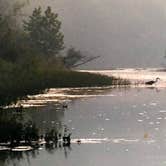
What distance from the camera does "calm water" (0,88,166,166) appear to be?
1241 inches

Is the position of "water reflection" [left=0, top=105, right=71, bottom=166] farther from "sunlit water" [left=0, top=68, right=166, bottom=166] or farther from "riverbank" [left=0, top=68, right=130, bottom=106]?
"riverbank" [left=0, top=68, right=130, bottom=106]

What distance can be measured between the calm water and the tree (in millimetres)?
33520

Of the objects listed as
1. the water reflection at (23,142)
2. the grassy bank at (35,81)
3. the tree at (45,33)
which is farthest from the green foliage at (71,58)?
the water reflection at (23,142)

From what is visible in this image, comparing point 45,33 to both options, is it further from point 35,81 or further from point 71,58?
point 35,81

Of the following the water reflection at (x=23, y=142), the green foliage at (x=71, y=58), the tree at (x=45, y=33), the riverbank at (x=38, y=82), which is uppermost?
the tree at (x=45, y=33)

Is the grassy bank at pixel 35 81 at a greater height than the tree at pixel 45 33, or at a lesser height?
lesser

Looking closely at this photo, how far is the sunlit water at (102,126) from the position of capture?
104 ft

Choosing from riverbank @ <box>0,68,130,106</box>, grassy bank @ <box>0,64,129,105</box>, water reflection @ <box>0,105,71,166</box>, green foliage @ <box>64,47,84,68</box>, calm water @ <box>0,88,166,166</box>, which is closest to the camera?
calm water @ <box>0,88,166,166</box>

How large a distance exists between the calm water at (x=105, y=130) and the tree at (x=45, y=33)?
33.5 m

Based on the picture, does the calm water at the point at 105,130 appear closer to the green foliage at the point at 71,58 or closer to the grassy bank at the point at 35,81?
the grassy bank at the point at 35,81

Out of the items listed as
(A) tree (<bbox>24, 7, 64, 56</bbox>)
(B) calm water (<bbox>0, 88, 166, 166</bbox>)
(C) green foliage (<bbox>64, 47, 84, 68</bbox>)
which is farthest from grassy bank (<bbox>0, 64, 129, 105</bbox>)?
(A) tree (<bbox>24, 7, 64, 56</bbox>)

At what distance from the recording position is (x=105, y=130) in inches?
1570

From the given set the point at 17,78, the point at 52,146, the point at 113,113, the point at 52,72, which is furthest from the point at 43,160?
the point at 52,72

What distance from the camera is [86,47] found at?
187750 mm
